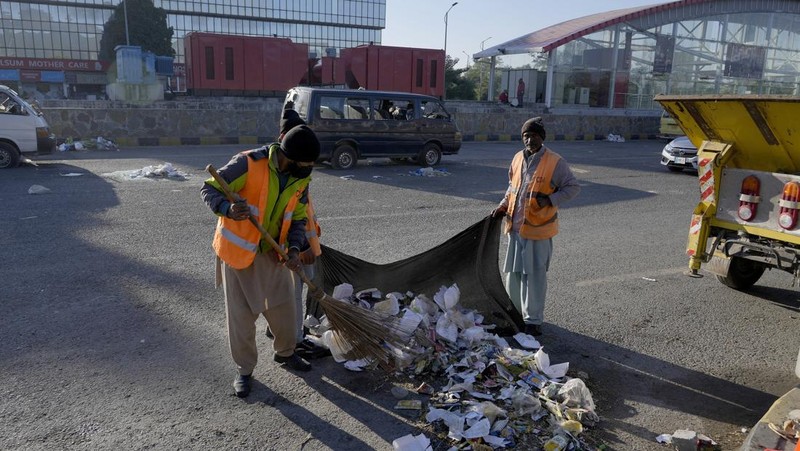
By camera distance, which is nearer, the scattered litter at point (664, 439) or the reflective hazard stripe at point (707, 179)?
the scattered litter at point (664, 439)

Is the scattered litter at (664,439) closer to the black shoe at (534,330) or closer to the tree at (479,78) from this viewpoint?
the black shoe at (534,330)

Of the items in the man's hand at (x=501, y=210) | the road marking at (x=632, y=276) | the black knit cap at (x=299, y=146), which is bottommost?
the road marking at (x=632, y=276)

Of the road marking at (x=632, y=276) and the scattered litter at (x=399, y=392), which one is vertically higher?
the road marking at (x=632, y=276)

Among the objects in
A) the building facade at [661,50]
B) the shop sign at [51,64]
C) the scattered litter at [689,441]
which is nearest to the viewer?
the scattered litter at [689,441]

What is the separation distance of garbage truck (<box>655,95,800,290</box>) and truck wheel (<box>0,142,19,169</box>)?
40.2 feet

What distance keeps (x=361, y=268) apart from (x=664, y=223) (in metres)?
6.11

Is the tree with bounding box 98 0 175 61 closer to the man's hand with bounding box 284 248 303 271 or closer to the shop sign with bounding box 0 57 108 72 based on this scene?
the shop sign with bounding box 0 57 108 72

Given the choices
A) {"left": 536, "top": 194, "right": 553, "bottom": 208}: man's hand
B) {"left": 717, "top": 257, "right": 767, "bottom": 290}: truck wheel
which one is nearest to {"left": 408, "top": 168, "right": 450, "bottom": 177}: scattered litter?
{"left": 717, "top": 257, "right": 767, "bottom": 290}: truck wheel

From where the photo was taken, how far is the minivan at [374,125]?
1335 centimetres

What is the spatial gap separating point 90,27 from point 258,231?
71234mm

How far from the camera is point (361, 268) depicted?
4.93m

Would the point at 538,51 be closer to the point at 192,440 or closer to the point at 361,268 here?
the point at 361,268

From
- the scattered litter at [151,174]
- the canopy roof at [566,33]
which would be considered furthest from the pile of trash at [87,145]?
the canopy roof at [566,33]

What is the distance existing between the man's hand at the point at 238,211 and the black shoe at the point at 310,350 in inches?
50.8
